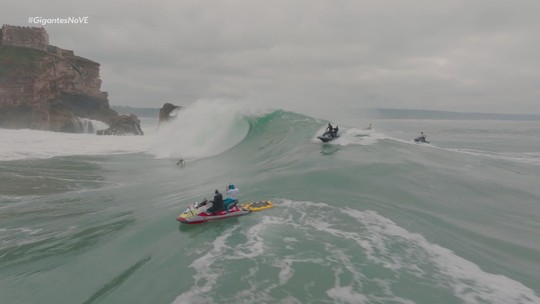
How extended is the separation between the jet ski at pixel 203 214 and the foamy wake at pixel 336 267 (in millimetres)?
1236

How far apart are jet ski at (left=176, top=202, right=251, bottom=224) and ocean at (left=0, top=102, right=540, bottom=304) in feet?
1.02

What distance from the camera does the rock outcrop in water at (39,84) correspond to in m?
66.6

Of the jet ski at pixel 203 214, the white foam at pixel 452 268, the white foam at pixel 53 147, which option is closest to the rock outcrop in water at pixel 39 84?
the white foam at pixel 53 147

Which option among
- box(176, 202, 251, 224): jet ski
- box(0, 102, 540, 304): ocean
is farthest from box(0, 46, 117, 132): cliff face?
box(176, 202, 251, 224): jet ski

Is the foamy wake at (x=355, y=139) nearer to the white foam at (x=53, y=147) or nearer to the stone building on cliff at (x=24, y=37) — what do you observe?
the white foam at (x=53, y=147)

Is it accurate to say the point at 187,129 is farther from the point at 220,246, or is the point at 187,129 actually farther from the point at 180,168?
the point at 220,246

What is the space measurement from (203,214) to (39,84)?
7049 cm

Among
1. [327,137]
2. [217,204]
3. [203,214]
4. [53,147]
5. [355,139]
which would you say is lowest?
[203,214]

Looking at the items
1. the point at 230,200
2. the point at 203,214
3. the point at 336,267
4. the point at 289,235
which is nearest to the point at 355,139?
the point at 230,200

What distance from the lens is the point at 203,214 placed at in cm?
1408

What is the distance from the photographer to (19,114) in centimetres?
6694

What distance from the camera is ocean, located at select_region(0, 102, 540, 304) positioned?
8906 millimetres

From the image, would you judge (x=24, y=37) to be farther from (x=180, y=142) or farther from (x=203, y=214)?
(x=203, y=214)

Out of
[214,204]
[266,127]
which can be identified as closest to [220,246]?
[214,204]
